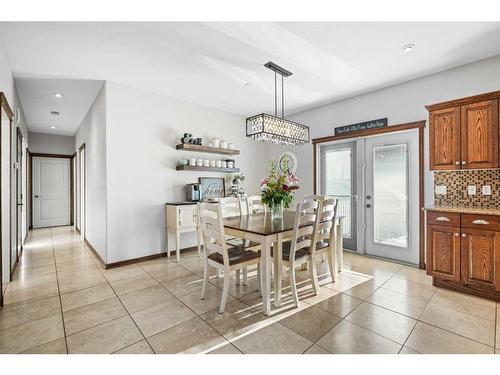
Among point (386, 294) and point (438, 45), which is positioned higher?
point (438, 45)

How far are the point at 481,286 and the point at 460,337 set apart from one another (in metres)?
1.06

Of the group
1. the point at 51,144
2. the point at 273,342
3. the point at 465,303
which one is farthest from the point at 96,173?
the point at 465,303

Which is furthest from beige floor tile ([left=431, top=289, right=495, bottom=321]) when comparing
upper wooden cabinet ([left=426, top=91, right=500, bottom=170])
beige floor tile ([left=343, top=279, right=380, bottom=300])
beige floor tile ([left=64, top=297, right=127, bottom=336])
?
beige floor tile ([left=64, top=297, right=127, bottom=336])

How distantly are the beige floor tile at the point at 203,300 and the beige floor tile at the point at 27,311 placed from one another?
1217 millimetres

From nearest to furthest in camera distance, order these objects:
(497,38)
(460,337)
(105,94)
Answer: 1. (460,337)
2. (497,38)
3. (105,94)

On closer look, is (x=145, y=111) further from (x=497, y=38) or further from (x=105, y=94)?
(x=497, y=38)

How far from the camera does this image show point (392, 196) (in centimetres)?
401

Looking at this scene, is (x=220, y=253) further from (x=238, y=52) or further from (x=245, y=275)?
(x=238, y=52)

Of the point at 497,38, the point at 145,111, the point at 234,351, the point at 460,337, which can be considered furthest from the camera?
the point at 145,111

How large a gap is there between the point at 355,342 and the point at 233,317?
40.5 inches

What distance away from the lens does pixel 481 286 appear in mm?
2652

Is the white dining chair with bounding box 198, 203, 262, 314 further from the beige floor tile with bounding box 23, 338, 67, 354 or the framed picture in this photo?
the framed picture

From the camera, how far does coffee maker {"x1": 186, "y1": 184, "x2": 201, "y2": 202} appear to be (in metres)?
4.50

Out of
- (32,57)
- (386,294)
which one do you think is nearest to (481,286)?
(386,294)
